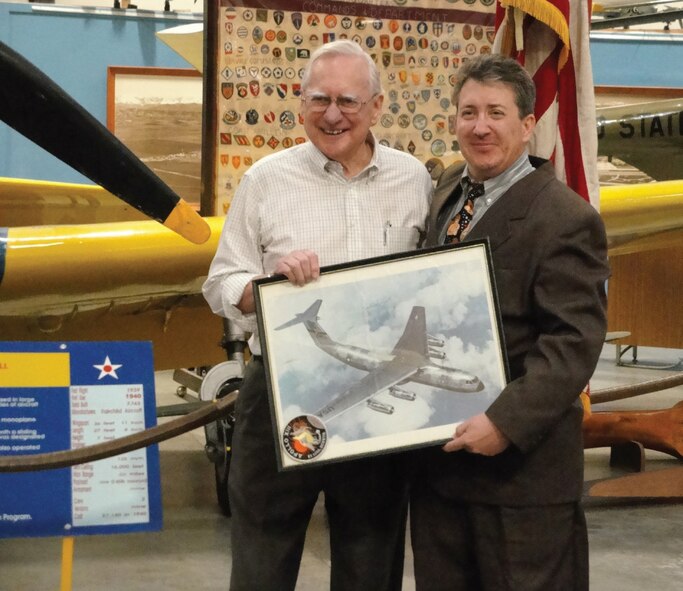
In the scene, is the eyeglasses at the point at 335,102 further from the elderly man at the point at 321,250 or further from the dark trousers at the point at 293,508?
the dark trousers at the point at 293,508

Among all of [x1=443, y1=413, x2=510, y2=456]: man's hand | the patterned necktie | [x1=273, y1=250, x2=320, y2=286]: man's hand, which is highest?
the patterned necktie

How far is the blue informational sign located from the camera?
2.75 metres

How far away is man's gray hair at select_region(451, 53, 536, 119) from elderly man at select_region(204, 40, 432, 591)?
0.31 m

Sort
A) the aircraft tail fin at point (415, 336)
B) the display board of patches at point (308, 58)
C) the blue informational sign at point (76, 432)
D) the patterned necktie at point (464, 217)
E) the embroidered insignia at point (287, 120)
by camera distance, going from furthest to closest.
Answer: the embroidered insignia at point (287, 120), the display board of patches at point (308, 58), the blue informational sign at point (76, 432), the patterned necktie at point (464, 217), the aircraft tail fin at point (415, 336)

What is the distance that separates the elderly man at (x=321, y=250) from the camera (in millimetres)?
2230

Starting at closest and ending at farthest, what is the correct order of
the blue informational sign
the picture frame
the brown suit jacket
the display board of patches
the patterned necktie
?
1. the brown suit jacket
2. the patterned necktie
3. the blue informational sign
4. the display board of patches
5. the picture frame

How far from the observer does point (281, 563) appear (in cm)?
236

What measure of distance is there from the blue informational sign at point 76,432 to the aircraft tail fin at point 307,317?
0.95 meters

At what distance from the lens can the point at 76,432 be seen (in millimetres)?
2785

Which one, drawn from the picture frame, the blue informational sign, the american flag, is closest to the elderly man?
the blue informational sign

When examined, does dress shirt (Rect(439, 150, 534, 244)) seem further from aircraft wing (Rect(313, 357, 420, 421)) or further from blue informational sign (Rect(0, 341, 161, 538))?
blue informational sign (Rect(0, 341, 161, 538))

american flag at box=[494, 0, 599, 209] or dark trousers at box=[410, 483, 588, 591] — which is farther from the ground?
american flag at box=[494, 0, 599, 209]

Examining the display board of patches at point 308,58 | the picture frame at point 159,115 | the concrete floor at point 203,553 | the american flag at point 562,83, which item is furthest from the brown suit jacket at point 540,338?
the picture frame at point 159,115

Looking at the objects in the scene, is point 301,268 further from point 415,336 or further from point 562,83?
point 562,83
